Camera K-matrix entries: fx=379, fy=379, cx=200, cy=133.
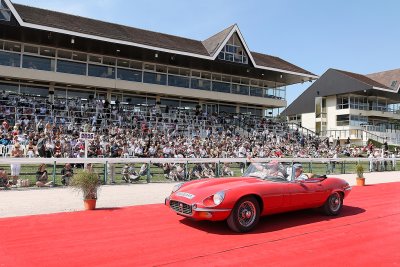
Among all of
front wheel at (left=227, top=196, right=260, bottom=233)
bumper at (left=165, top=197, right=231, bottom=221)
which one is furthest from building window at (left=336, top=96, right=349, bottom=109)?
bumper at (left=165, top=197, right=231, bottom=221)

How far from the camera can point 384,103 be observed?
56531mm

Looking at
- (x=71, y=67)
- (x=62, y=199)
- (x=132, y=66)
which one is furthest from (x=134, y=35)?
(x=62, y=199)

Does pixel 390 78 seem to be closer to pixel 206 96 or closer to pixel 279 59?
pixel 279 59

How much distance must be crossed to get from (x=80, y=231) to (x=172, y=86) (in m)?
26.6

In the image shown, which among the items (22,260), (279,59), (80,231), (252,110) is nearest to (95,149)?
(80,231)

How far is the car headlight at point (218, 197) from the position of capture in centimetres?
675

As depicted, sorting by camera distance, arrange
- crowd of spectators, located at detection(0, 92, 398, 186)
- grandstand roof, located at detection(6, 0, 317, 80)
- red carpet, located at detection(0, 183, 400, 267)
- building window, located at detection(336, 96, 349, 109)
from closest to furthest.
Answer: red carpet, located at detection(0, 183, 400, 267) → crowd of spectators, located at detection(0, 92, 398, 186) → grandstand roof, located at detection(6, 0, 317, 80) → building window, located at detection(336, 96, 349, 109)

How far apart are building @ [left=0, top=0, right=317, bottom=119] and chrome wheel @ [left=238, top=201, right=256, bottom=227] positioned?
890 inches

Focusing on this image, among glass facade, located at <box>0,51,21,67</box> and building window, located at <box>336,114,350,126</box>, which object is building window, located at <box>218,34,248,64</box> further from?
building window, located at <box>336,114,350,126</box>

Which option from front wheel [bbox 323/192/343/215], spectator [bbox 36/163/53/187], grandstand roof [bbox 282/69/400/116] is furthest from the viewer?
grandstand roof [bbox 282/69/400/116]

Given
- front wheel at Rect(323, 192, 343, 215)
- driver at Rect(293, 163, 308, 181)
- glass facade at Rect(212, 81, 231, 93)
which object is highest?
glass facade at Rect(212, 81, 231, 93)

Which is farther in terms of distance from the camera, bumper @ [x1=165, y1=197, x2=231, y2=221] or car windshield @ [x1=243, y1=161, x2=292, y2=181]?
car windshield @ [x1=243, y1=161, x2=292, y2=181]

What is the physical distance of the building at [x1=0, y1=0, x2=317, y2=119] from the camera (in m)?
26.5

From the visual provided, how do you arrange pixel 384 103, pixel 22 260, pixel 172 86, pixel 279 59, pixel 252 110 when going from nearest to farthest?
pixel 22 260
pixel 172 86
pixel 252 110
pixel 279 59
pixel 384 103
